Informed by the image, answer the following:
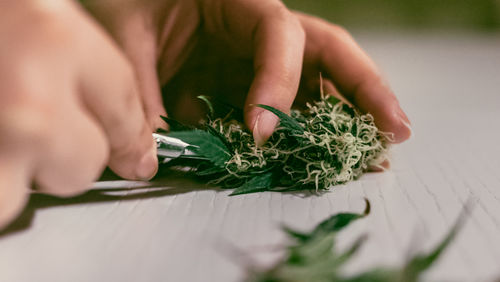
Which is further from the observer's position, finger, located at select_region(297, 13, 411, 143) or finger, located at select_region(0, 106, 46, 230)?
finger, located at select_region(297, 13, 411, 143)

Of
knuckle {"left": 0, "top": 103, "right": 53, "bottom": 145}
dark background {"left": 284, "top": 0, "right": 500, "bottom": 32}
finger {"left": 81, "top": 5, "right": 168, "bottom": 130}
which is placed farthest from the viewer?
dark background {"left": 284, "top": 0, "right": 500, "bottom": 32}

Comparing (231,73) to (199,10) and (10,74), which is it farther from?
(10,74)

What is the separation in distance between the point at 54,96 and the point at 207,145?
141mm

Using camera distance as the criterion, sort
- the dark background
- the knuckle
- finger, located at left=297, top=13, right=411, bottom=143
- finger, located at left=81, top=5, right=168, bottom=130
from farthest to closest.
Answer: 1. the dark background
2. finger, located at left=297, top=13, right=411, bottom=143
3. finger, located at left=81, top=5, right=168, bottom=130
4. the knuckle

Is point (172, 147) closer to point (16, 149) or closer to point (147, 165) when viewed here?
point (147, 165)

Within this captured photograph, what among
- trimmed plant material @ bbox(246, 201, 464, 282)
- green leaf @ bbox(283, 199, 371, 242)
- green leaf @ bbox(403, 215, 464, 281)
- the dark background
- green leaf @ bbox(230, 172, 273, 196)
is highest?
green leaf @ bbox(403, 215, 464, 281)

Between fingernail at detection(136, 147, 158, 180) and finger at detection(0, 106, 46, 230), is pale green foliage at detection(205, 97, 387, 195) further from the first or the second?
finger at detection(0, 106, 46, 230)

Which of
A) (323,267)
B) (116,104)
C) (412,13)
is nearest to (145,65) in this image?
(116,104)

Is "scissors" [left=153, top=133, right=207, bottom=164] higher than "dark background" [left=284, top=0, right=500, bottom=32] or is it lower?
higher

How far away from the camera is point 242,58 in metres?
0.53

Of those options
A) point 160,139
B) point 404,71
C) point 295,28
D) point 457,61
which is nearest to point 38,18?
point 160,139

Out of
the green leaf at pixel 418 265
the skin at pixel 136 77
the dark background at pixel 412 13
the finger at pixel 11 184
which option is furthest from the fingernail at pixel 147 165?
the dark background at pixel 412 13

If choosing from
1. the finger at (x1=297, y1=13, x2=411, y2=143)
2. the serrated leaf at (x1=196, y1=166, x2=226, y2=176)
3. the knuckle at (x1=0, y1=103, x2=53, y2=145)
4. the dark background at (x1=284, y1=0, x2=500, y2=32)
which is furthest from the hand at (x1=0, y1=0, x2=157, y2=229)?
the dark background at (x1=284, y1=0, x2=500, y2=32)

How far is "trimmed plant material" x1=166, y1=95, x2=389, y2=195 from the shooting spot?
359mm
